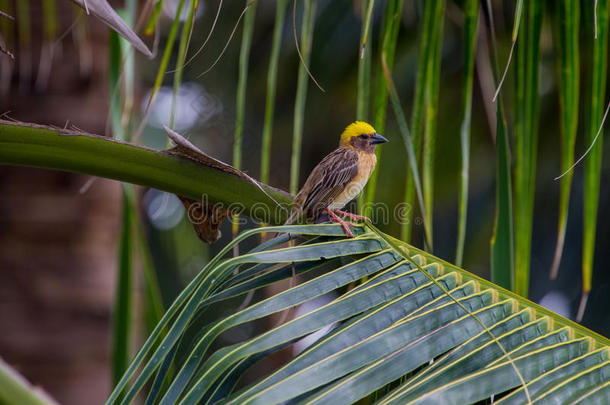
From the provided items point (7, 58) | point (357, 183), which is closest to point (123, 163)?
point (357, 183)

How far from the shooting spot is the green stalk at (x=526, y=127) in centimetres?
175

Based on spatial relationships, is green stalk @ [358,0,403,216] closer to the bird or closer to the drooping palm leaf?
the drooping palm leaf

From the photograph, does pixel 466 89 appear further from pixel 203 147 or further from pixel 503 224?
pixel 203 147

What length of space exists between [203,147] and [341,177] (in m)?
3.88

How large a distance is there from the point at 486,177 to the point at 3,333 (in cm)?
400

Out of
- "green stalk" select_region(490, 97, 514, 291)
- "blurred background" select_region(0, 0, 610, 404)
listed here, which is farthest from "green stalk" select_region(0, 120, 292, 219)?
"green stalk" select_region(490, 97, 514, 291)

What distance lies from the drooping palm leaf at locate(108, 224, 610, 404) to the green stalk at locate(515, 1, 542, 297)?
26 centimetres

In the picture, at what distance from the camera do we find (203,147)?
664 centimetres

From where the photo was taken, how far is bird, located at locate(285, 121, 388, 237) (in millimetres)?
2656

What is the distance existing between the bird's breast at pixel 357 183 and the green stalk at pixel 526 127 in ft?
3.78

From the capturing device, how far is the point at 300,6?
5180 millimetres

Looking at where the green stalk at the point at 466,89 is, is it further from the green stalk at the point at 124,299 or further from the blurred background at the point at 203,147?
the green stalk at the point at 124,299

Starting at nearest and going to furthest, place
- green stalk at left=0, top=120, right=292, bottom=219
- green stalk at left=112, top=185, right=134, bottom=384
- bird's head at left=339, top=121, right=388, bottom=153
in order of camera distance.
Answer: green stalk at left=0, top=120, right=292, bottom=219, green stalk at left=112, top=185, right=134, bottom=384, bird's head at left=339, top=121, right=388, bottom=153

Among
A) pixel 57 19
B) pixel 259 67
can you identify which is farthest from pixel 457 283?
pixel 259 67
